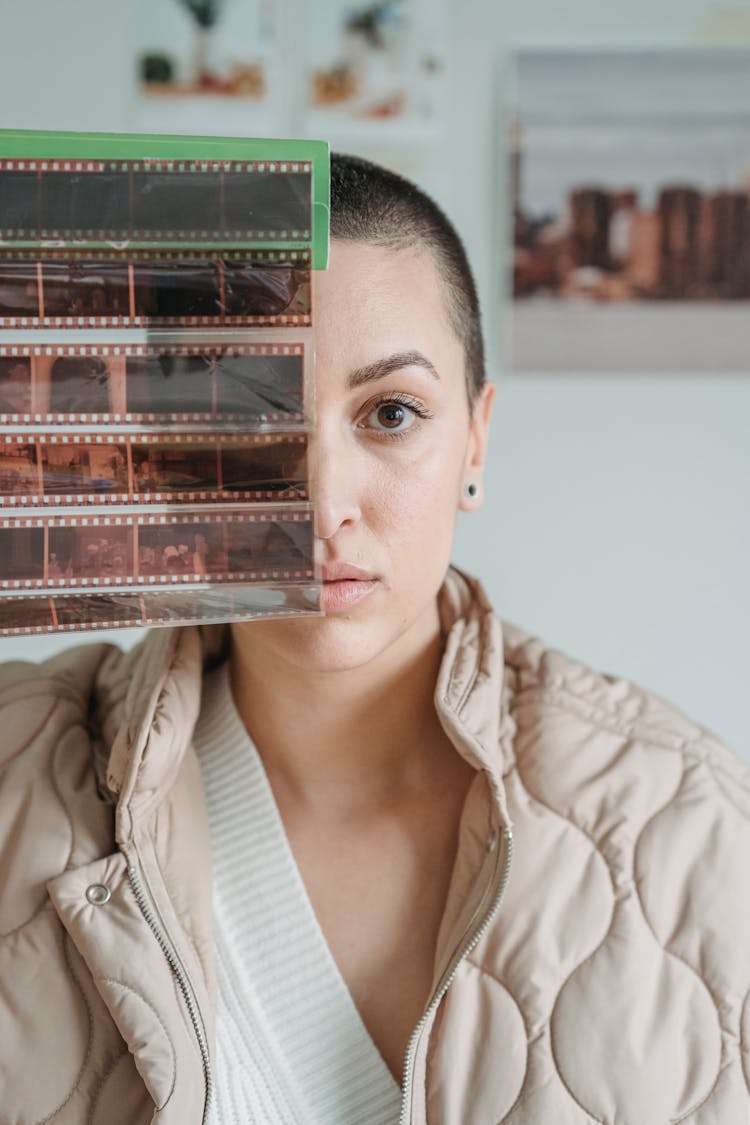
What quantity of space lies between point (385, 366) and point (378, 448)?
0.06 meters

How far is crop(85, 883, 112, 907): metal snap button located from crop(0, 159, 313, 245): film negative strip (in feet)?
1.51

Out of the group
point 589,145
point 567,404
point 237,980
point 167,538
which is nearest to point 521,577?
Answer: point 567,404

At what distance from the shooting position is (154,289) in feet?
2.07

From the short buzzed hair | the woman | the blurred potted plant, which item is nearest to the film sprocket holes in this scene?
the woman

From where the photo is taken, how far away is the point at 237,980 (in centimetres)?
94

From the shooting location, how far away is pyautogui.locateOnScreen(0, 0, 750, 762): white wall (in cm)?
172

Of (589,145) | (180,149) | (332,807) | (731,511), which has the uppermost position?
(589,145)

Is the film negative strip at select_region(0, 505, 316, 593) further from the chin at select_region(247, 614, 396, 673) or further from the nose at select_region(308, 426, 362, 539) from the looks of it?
the chin at select_region(247, 614, 396, 673)

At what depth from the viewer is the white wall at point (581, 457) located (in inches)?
67.6

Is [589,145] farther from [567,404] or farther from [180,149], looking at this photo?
[180,149]

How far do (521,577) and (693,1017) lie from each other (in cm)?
98

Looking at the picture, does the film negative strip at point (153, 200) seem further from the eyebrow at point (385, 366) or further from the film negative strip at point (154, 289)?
the eyebrow at point (385, 366)

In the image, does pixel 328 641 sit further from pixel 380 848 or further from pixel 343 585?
pixel 380 848

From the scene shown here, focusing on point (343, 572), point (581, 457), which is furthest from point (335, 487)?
point (581, 457)
